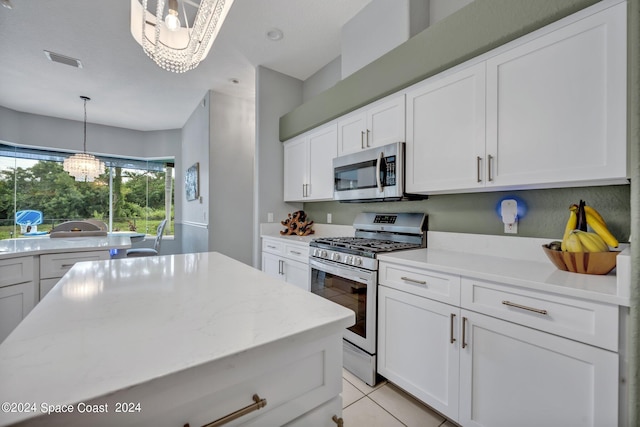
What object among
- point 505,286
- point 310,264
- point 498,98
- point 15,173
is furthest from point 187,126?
point 505,286

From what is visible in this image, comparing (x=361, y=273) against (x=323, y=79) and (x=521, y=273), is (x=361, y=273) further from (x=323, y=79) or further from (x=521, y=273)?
(x=323, y=79)

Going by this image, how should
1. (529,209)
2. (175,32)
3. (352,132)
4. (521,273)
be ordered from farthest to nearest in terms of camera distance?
(352,132) → (529,209) → (175,32) → (521,273)

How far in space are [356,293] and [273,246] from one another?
1.43 m

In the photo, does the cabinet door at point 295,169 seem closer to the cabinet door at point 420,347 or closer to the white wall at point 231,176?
the white wall at point 231,176

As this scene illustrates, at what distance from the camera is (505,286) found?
125cm

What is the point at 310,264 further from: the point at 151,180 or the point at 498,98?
the point at 151,180

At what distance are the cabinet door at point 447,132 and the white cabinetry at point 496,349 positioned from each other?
0.65 m

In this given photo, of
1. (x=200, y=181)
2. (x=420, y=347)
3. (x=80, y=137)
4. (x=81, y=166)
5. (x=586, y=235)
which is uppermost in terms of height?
(x=80, y=137)

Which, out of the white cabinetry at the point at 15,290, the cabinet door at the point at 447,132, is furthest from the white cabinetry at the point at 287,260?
the white cabinetry at the point at 15,290

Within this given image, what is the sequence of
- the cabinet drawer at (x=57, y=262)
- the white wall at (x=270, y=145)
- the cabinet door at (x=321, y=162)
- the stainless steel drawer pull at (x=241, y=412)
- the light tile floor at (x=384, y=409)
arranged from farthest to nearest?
1. the white wall at (x=270, y=145)
2. the cabinet door at (x=321, y=162)
3. the cabinet drawer at (x=57, y=262)
4. the light tile floor at (x=384, y=409)
5. the stainless steel drawer pull at (x=241, y=412)

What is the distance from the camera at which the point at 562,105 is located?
4.33 ft

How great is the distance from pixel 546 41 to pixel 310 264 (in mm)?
2096

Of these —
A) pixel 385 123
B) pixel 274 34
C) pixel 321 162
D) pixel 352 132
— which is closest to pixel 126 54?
pixel 274 34

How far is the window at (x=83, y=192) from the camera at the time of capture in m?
4.77
